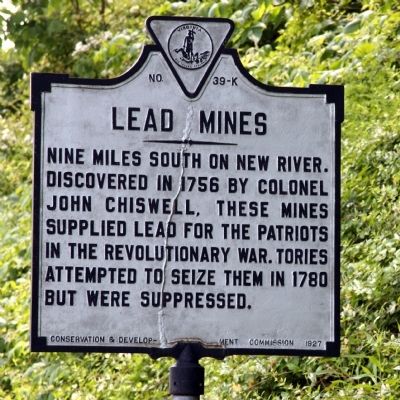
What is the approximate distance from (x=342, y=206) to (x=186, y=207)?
3.04 meters

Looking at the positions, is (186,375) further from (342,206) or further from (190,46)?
(342,206)

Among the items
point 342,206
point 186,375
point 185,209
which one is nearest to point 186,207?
point 185,209

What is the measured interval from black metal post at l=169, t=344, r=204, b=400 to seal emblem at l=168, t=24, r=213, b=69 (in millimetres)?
1247

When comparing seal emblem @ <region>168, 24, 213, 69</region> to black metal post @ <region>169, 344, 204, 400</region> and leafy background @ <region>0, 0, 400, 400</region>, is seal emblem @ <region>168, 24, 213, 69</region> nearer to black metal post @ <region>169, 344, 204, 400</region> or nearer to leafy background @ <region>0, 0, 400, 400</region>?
black metal post @ <region>169, 344, 204, 400</region>

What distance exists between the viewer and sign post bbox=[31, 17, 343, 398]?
17.4 feet

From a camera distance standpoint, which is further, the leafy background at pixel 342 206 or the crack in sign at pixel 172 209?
the leafy background at pixel 342 206

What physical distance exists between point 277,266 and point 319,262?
0.19 meters

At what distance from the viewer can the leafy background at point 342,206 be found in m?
7.16

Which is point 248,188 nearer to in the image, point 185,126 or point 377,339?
point 185,126

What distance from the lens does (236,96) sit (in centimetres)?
555

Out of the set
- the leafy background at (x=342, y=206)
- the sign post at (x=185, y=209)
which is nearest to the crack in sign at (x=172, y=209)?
the sign post at (x=185, y=209)

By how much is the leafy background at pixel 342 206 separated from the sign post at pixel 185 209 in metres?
1.32

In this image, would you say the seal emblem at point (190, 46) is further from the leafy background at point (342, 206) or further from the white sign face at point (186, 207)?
the leafy background at point (342, 206)

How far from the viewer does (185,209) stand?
5.41 meters
